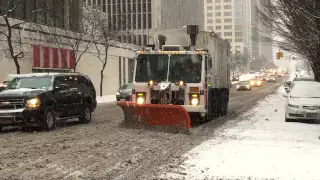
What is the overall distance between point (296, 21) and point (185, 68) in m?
7.43

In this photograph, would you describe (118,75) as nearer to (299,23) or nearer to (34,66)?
(34,66)

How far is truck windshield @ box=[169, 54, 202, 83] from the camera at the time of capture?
48.1 feet

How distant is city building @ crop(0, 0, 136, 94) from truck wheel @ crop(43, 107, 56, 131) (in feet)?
54.9

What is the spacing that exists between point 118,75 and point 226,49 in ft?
118

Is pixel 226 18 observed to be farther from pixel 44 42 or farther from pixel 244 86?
pixel 44 42

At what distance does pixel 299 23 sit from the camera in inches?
760

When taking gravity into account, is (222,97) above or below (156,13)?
below

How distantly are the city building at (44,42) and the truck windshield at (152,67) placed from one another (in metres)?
16.4

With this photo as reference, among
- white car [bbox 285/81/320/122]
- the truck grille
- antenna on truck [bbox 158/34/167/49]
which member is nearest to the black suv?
the truck grille

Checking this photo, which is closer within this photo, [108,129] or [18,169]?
[18,169]

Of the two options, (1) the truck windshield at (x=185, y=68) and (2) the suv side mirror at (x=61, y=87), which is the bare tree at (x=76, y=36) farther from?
(1) the truck windshield at (x=185, y=68)

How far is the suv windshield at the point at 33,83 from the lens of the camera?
14.5 m

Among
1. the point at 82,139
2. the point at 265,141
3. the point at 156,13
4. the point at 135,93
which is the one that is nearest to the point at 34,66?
the point at 135,93

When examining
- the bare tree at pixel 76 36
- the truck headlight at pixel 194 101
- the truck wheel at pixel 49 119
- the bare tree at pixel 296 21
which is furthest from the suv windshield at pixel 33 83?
the bare tree at pixel 76 36
